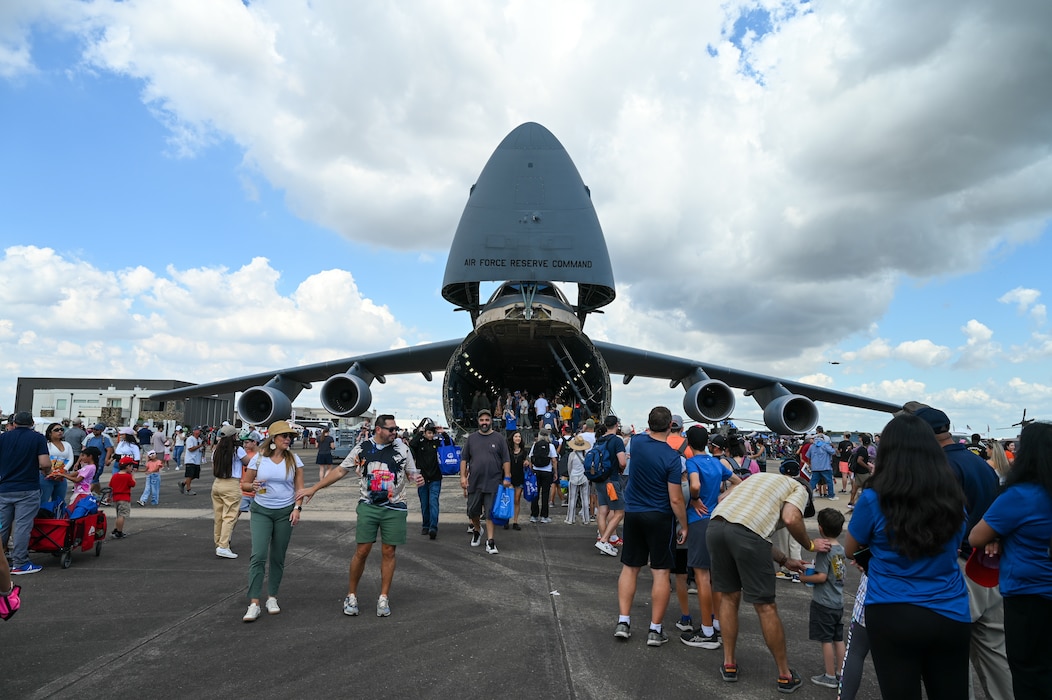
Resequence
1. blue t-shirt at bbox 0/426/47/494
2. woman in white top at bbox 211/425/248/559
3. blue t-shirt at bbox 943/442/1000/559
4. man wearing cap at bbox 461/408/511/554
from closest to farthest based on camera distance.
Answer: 1. blue t-shirt at bbox 943/442/1000/559
2. blue t-shirt at bbox 0/426/47/494
3. woman in white top at bbox 211/425/248/559
4. man wearing cap at bbox 461/408/511/554

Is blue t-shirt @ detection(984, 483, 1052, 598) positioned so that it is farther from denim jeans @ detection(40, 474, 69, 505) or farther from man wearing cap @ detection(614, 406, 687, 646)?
denim jeans @ detection(40, 474, 69, 505)

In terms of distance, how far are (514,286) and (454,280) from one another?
1.42 m

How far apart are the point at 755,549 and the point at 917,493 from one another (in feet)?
4.34

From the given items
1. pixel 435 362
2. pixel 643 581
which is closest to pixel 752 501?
pixel 643 581

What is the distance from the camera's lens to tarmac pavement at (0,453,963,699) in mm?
3416

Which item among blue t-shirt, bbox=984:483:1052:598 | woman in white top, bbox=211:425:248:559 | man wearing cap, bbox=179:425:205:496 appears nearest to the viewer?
blue t-shirt, bbox=984:483:1052:598

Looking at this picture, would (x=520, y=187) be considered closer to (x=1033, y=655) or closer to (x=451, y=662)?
(x=451, y=662)

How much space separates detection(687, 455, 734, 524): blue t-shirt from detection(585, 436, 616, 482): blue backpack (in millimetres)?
1652

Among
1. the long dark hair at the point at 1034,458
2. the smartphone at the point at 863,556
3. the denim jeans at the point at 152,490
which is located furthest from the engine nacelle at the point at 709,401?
the smartphone at the point at 863,556

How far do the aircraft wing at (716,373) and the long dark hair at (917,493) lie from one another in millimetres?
15702

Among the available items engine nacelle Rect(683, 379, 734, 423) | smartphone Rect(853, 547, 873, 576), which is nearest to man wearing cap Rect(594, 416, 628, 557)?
smartphone Rect(853, 547, 873, 576)

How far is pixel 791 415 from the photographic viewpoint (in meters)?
16.7

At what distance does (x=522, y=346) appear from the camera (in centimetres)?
1689

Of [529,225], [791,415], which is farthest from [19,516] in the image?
[791,415]
